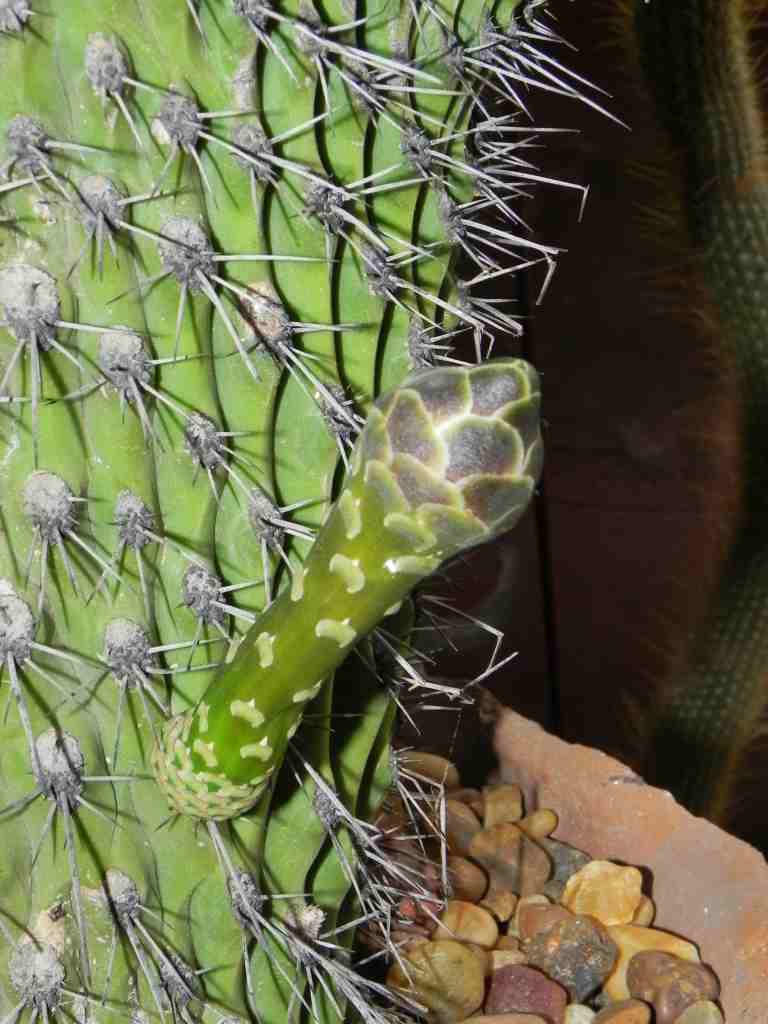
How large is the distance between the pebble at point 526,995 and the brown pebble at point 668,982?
0.14 feet

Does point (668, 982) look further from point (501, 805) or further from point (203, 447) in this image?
point (203, 447)

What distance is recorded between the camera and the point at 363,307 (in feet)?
1.59

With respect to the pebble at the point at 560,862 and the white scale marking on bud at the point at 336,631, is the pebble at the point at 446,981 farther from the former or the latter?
the white scale marking on bud at the point at 336,631

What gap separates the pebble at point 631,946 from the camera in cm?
70

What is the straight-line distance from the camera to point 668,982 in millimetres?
670

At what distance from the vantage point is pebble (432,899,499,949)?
719 mm

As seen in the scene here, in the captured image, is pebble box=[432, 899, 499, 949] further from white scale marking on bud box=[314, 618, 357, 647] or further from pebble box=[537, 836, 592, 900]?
white scale marking on bud box=[314, 618, 357, 647]

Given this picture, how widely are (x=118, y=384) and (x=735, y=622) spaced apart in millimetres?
752

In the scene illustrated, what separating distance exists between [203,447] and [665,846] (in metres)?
0.45

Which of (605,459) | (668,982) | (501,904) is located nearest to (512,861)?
(501,904)

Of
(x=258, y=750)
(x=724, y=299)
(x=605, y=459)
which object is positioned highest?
(x=258, y=750)

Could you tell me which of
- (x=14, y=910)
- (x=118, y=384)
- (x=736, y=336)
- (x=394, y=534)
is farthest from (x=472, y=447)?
(x=736, y=336)

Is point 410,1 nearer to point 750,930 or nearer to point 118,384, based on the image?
point 118,384

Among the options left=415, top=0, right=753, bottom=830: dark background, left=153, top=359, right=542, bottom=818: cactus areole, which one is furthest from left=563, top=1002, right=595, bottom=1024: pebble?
left=415, top=0, right=753, bottom=830: dark background
